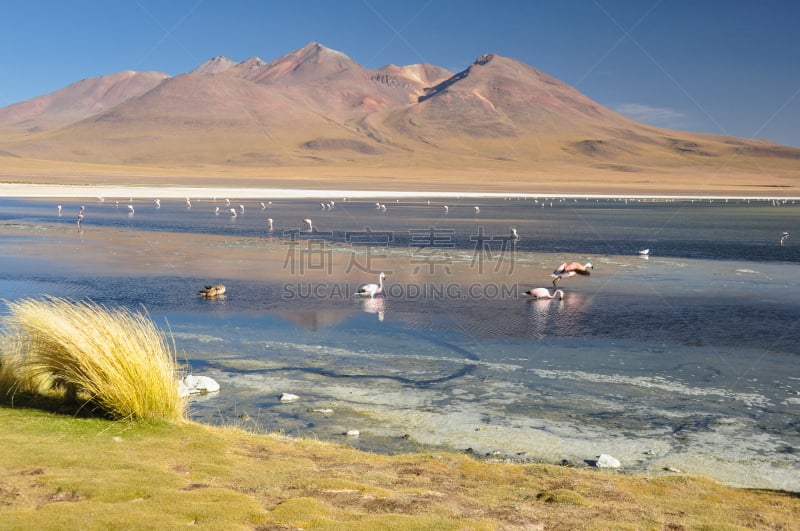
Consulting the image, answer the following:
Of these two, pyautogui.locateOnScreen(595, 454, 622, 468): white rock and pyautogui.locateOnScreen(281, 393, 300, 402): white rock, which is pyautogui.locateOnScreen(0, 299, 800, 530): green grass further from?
pyautogui.locateOnScreen(281, 393, 300, 402): white rock

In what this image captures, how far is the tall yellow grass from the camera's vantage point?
696 centimetres

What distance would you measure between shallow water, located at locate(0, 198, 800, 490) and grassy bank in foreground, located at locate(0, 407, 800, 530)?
76 cm

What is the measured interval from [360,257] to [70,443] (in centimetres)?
1633

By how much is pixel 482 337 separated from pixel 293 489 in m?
6.84

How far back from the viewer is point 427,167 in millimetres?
157750

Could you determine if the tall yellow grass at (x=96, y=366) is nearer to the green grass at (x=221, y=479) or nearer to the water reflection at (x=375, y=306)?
the green grass at (x=221, y=479)

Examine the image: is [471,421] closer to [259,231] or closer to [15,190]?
[259,231]

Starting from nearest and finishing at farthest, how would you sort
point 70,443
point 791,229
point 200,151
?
1. point 70,443
2. point 791,229
3. point 200,151

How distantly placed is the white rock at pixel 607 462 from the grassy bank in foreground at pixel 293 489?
22 cm

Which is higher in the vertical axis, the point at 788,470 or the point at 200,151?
the point at 200,151

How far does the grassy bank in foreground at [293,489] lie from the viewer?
4.88m

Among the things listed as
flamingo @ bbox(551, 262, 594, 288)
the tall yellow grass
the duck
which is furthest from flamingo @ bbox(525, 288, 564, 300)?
the tall yellow grass

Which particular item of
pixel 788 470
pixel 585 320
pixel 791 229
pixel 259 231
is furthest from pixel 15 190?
pixel 788 470
